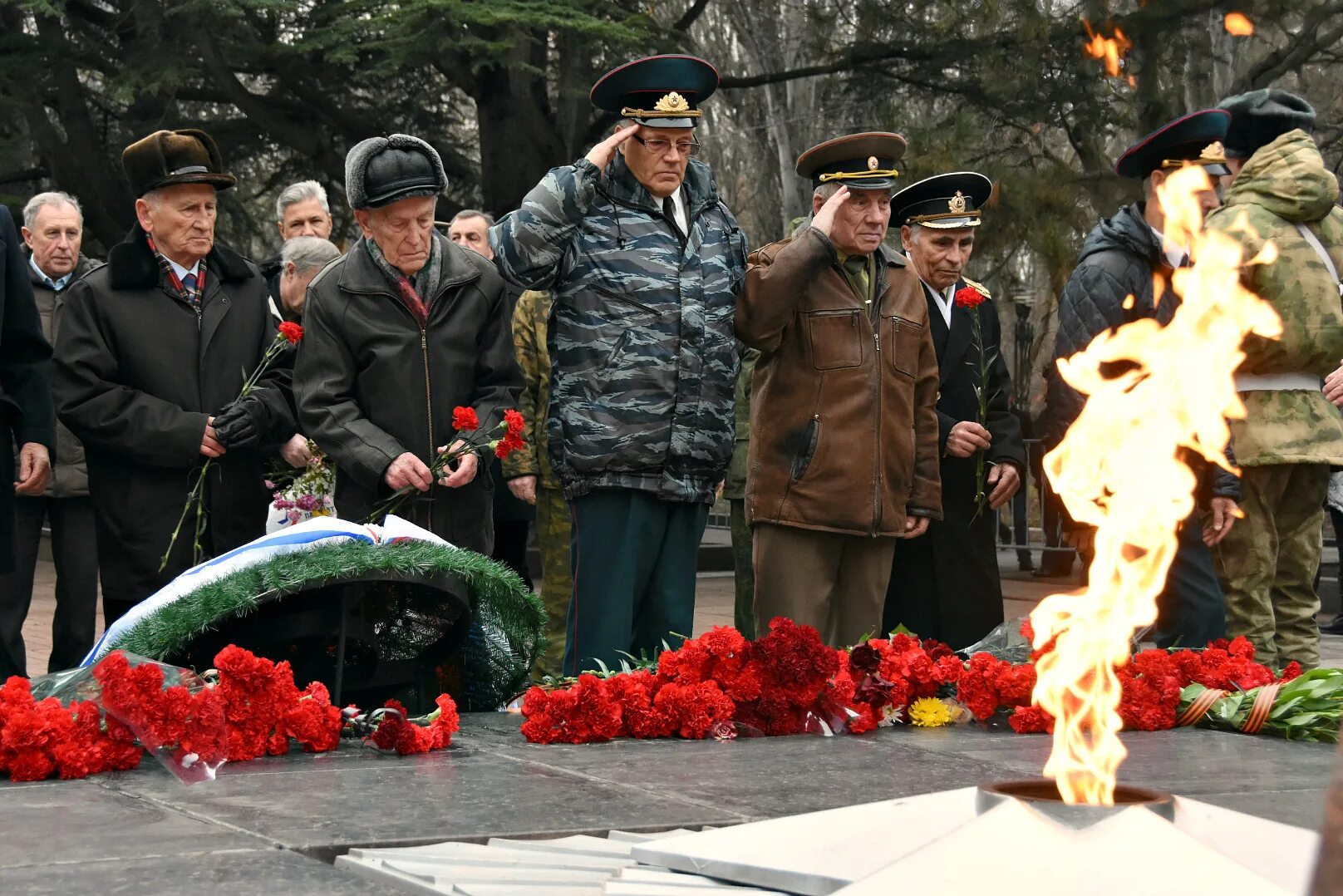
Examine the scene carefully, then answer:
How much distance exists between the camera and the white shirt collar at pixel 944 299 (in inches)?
295

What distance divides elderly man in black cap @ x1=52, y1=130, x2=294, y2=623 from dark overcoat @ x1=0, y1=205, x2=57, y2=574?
99 millimetres

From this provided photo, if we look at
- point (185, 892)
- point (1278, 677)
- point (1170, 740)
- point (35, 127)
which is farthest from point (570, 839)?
point (35, 127)

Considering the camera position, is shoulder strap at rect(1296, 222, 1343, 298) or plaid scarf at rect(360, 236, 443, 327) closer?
plaid scarf at rect(360, 236, 443, 327)

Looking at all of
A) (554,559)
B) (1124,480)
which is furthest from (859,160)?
(1124,480)

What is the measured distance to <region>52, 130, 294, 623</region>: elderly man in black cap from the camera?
634 cm

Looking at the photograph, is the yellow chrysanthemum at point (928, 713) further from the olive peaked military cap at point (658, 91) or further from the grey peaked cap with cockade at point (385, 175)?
the grey peaked cap with cockade at point (385, 175)

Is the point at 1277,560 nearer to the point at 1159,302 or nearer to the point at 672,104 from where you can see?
the point at 1159,302

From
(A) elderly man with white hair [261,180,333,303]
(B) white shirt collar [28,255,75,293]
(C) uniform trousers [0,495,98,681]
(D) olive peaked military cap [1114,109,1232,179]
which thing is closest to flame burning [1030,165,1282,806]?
(D) olive peaked military cap [1114,109,1232,179]

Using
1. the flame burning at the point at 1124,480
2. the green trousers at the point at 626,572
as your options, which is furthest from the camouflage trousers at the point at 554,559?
the flame burning at the point at 1124,480

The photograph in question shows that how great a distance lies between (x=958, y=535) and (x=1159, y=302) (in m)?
1.19

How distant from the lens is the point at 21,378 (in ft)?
20.7

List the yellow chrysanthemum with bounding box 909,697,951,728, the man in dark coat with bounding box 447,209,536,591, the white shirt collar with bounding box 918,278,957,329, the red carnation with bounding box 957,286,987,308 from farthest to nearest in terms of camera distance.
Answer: the man in dark coat with bounding box 447,209,536,591, the white shirt collar with bounding box 918,278,957,329, the red carnation with bounding box 957,286,987,308, the yellow chrysanthemum with bounding box 909,697,951,728

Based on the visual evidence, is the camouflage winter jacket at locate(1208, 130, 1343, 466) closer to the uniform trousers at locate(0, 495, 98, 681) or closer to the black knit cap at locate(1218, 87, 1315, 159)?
the black knit cap at locate(1218, 87, 1315, 159)

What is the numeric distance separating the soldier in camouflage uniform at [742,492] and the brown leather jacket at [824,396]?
5.72 ft
